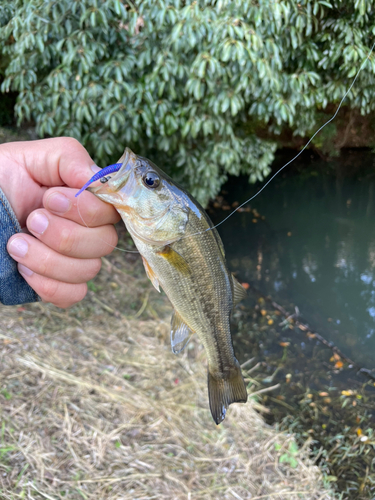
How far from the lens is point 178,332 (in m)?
1.10

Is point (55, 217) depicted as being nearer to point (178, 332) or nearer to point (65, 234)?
point (65, 234)

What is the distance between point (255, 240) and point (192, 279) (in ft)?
14.8

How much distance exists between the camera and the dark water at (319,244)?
12.6ft

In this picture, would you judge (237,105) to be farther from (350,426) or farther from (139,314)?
(350,426)

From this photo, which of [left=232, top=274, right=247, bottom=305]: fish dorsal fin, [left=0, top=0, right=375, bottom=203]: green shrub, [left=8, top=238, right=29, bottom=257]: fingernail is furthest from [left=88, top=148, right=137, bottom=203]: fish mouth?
[left=0, top=0, right=375, bottom=203]: green shrub

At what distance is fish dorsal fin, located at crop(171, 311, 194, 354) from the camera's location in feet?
3.55

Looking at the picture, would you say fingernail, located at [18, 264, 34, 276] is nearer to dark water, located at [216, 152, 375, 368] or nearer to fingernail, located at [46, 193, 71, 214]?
fingernail, located at [46, 193, 71, 214]

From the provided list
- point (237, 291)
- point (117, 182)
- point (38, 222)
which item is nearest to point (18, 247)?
→ point (38, 222)

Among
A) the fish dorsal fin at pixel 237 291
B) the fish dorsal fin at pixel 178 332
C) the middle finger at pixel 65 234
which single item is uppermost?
the middle finger at pixel 65 234

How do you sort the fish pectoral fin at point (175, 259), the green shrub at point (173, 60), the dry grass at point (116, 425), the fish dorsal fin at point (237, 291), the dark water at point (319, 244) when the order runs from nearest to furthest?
the fish pectoral fin at point (175, 259) < the fish dorsal fin at point (237, 291) < the dry grass at point (116, 425) < the green shrub at point (173, 60) < the dark water at point (319, 244)

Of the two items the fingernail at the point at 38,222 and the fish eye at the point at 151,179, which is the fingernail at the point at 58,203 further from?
the fish eye at the point at 151,179

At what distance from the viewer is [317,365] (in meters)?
3.52

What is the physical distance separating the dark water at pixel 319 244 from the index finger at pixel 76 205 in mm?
2749

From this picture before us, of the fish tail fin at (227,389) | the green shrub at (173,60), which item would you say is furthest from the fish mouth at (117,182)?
the green shrub at (173,60)
